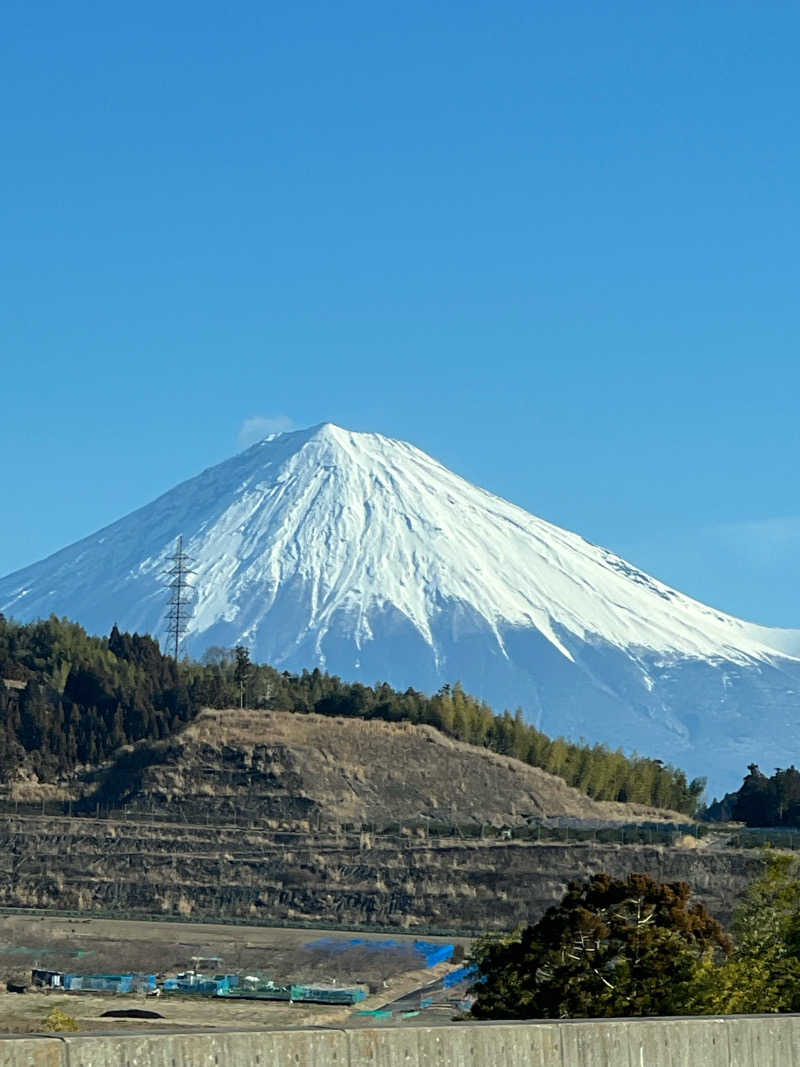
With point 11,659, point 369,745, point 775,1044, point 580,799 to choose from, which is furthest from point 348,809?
point 775,1044

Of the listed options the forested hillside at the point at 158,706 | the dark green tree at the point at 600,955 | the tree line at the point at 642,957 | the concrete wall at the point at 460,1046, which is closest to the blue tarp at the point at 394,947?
the tree line at the point at 642,957

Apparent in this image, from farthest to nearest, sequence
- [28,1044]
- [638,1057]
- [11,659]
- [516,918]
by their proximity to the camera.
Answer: [11,659], [516,918], [638,1057], [28,1044]

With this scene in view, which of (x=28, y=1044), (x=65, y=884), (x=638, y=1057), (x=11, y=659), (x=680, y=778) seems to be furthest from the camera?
(x=680, y=778)

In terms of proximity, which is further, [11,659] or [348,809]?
[11,659]

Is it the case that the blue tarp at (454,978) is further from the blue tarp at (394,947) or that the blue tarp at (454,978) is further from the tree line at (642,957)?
the tree line at (642,957)

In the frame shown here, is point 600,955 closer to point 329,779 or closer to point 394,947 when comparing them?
point 394,947

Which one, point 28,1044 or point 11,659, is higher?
point 11,659

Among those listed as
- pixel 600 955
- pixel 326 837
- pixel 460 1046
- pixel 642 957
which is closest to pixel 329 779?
pixel 326 837

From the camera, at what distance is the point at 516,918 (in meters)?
74.6

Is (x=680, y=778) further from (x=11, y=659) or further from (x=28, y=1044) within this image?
(x=28, y=1044)

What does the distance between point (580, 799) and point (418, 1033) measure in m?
87.4

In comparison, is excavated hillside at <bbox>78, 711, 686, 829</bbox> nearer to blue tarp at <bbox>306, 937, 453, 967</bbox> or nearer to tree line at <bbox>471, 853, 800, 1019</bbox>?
blue tarp at <bbox>306, 937, 453, 967</bbox>

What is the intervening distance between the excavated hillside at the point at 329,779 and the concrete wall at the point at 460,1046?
3038 inches

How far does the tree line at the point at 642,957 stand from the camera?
79.4 feet
